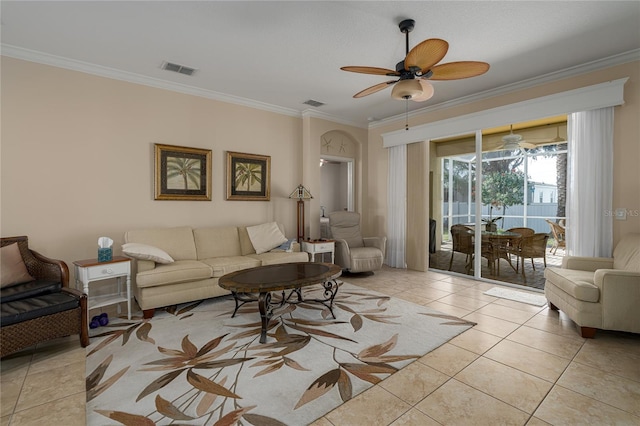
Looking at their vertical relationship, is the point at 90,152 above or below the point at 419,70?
below

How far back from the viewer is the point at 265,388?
2.11m

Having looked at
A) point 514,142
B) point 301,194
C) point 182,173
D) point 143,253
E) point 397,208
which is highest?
point 514,142

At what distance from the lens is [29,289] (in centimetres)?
270

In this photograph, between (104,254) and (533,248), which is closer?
(104,254)

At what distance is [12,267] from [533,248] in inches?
256

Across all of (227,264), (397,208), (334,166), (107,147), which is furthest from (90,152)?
(334,166)

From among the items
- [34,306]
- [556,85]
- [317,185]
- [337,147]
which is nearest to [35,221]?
[34,306]

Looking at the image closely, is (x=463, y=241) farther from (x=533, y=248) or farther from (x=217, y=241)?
(x=217, y=241)

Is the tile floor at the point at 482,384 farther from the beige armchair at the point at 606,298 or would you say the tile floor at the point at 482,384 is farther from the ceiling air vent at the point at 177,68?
the ceiling air vent at the point at 177,68

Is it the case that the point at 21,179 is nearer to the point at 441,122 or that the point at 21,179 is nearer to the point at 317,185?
the point at 317,185

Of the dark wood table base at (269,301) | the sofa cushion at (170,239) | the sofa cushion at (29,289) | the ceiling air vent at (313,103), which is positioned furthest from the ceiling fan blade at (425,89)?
the sofa cushion at (29,289)

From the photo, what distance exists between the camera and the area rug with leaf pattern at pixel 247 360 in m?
1.90

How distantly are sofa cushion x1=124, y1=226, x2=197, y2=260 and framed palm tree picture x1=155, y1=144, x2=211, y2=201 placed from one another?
54 cm

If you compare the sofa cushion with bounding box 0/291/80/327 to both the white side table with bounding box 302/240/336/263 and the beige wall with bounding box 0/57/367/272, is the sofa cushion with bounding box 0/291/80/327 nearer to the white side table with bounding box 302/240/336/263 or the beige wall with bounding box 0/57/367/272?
the beige wall with bounding box 0/57/367/272
